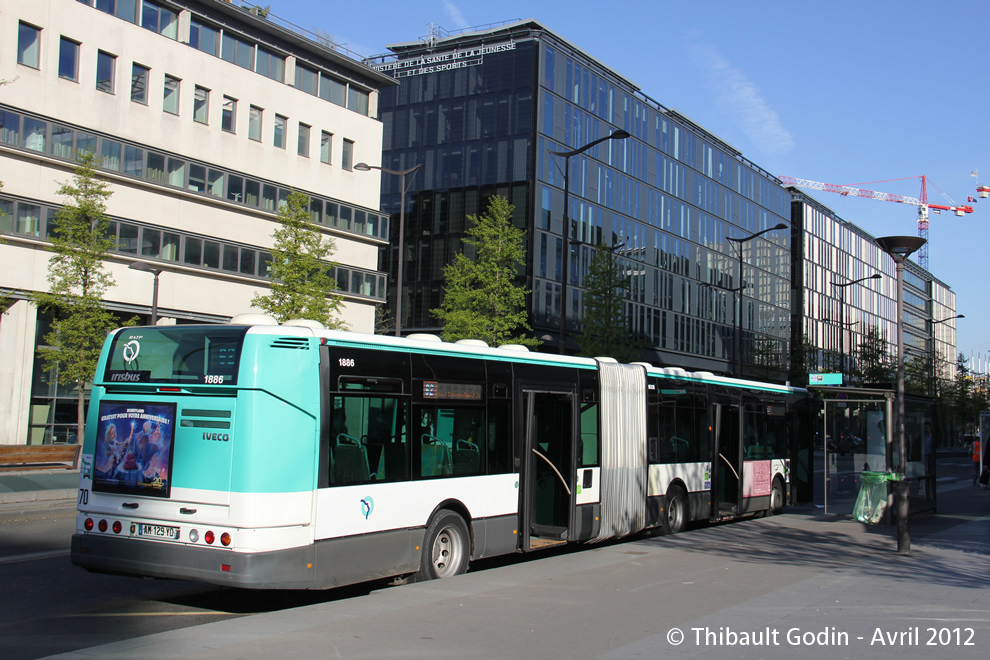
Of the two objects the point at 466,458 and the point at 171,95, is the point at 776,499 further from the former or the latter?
the point at 171,95

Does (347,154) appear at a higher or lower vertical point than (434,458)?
higher

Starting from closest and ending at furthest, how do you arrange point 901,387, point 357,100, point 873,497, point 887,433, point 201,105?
point 901,387
point 873,497
point 887,433
point 201,105
point 357,100

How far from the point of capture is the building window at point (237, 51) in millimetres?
37156

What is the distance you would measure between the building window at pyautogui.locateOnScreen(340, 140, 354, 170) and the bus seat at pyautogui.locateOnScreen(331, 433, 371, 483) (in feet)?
113

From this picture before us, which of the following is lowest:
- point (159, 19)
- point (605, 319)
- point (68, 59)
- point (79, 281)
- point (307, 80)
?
point (79, 281)

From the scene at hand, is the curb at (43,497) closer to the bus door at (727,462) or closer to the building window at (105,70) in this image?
the bus door at (727,462)

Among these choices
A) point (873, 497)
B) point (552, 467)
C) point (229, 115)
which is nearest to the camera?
→ point (552, 467)

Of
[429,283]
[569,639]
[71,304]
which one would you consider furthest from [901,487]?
[429,283]

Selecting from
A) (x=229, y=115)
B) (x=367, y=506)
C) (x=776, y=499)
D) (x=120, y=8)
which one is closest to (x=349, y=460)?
(x=367, y=506)

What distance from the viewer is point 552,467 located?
43.1 ft

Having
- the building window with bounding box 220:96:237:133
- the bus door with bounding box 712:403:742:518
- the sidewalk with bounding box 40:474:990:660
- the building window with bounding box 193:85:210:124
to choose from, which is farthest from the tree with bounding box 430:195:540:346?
the sidewalk with bounding box 40:474:990:660

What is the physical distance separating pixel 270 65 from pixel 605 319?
18.5 metres

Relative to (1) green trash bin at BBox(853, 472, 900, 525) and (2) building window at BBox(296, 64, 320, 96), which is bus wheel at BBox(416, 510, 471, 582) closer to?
(1) green trash bin at BBox(853, 472, 900, 525)

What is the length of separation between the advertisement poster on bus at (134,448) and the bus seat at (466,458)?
11.6ft
